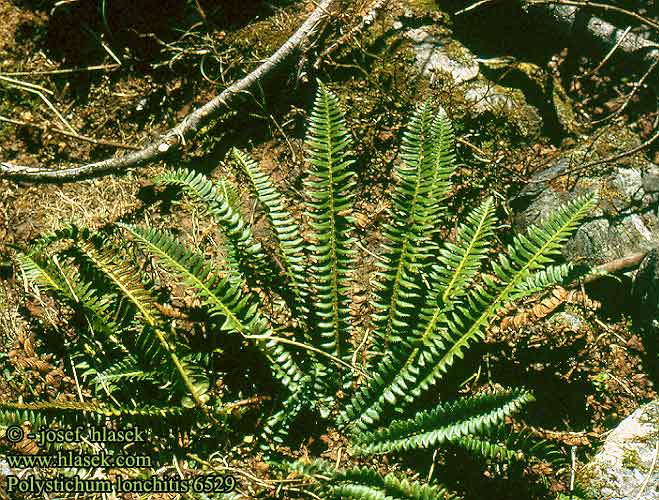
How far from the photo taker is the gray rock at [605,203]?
3176mm

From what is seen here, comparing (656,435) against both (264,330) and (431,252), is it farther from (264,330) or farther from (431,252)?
(264,330)

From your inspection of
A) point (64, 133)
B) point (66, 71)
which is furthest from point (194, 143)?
point (66, 71)

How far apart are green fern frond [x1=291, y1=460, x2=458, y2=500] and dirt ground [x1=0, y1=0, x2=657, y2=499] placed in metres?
0.74

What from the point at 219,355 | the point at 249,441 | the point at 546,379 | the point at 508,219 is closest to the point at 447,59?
the point at 508,219

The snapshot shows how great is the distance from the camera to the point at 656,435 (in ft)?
9.00

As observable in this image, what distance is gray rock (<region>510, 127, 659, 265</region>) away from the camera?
125 inches

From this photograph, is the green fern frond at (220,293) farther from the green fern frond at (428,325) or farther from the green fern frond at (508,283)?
the green fern frond at (508,283)

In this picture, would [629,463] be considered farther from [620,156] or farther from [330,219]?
[330,219]

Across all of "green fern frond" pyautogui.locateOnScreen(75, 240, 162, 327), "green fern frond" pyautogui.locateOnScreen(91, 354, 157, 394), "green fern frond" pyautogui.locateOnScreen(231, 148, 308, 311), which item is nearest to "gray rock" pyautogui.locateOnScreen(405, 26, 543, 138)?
"green fern frond" pyautogui.locateOnScreen(231, 148, 308, 311)

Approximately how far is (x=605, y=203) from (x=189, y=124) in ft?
7.83

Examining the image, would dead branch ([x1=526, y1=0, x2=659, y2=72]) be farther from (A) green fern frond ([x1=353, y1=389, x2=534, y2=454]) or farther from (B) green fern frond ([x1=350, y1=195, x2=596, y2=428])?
(A) green fern frond ([x1=353, y1=389, x2=534, y2=454])

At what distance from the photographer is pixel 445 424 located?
8.63 ft

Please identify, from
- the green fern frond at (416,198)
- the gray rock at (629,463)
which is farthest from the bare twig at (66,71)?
the gray rock at (629,463)

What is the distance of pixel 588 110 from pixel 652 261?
100 centimetres
